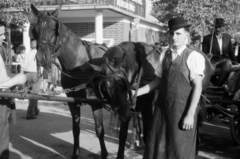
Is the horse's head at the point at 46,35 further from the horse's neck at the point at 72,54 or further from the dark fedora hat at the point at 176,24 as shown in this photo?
the dark fedora hat at the point at 176,24

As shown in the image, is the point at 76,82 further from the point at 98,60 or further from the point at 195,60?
the point at 195,60

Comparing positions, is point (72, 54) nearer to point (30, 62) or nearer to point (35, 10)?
point (35, 10)

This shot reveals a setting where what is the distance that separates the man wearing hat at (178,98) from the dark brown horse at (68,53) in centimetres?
164

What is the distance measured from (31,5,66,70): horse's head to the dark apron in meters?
1.86

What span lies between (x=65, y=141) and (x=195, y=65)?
411cm

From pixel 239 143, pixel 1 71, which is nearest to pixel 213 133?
pixel 239 143

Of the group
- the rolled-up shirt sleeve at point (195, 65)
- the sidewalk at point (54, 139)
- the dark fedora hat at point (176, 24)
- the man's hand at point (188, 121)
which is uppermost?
the dark fedora hat at point (176, 24)

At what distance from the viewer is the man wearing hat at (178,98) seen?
301cm

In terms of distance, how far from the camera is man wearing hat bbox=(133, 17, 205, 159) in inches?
118

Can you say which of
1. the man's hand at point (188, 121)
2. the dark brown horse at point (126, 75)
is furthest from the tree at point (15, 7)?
the man's hand at point (188, 121)

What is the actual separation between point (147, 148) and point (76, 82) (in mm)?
1973

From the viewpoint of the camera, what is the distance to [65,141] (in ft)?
21.0

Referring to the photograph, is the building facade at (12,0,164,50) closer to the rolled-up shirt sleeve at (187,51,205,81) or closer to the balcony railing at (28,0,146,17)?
the balcony railing at (28,0,146,17)

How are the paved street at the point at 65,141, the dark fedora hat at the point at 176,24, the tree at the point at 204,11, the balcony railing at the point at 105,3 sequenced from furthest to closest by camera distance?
1. the tree at the point at 204,11
2. the balcony railing at the point at 105,3
3. the paved street at the point at 65,141
4. the dark fedora hat at the point at 176,24
